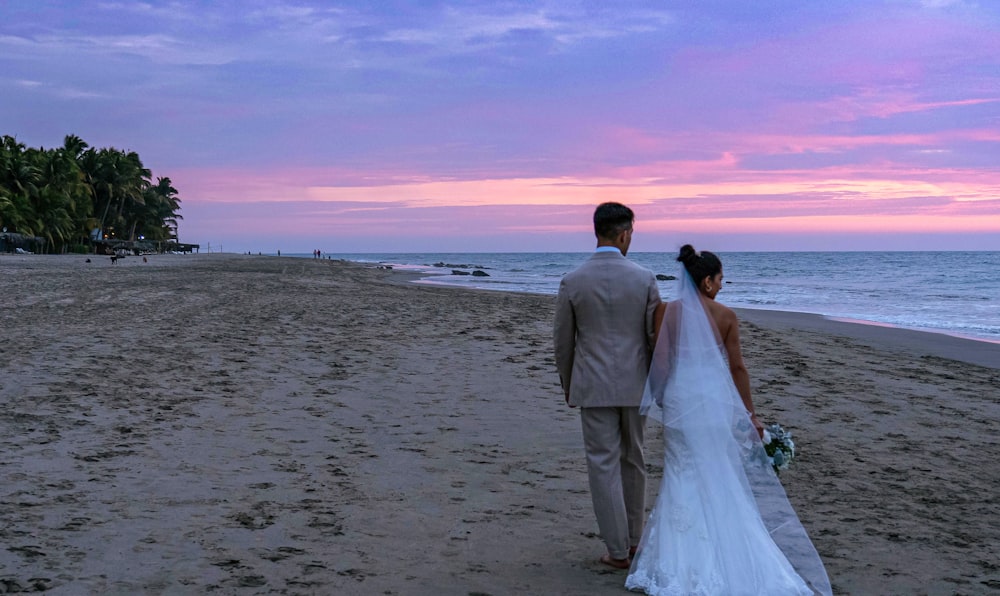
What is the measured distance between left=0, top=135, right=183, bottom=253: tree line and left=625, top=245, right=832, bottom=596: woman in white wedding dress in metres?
72.6

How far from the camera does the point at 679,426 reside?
428 cm

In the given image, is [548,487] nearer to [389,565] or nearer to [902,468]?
[389,565]

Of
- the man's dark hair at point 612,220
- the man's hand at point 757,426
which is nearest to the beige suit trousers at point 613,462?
the man's hand at point 757,426

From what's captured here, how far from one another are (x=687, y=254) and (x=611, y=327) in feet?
1.79

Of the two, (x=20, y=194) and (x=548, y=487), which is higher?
(x=20, y=194)

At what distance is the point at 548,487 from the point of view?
619 centimetres

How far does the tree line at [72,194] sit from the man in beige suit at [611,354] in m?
72.2

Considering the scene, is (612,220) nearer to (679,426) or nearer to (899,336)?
(679,426)

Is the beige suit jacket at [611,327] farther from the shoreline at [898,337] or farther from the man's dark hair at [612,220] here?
the shoreline at [898,337]

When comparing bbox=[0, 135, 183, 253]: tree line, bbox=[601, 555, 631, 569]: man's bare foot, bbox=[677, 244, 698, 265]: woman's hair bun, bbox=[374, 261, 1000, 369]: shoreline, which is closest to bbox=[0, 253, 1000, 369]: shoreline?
bbox=[374, 261, 1000, 369]: shoreline

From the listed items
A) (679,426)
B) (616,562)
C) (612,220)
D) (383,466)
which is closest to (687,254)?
(612,220)

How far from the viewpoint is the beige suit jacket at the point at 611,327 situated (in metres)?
4.38

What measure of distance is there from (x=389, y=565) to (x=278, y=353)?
8.08m

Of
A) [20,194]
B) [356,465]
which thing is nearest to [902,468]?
[356,465]
